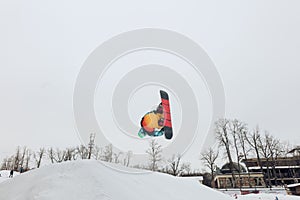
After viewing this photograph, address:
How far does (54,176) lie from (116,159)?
4088 cm

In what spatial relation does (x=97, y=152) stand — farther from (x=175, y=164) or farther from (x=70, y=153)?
(x=175, y=164)

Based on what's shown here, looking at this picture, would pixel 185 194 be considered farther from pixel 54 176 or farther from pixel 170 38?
pixel 170 38

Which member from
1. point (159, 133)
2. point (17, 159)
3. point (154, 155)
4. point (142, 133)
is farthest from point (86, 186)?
point (17, 159)

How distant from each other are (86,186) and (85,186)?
15mm

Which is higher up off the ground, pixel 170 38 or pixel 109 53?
pixel 170 38

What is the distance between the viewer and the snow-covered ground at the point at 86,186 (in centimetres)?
291

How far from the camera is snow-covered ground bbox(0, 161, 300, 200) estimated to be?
2914 mm

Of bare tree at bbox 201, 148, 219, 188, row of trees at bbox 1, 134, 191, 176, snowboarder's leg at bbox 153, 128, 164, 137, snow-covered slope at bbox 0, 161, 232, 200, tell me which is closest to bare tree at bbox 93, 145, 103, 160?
row of trees at bbox 1, 134, 191, 176

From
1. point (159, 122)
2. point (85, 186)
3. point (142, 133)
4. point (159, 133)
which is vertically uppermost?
point (159, 122)

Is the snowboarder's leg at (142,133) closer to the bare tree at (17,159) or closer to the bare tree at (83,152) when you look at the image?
the bare tree at (83,152)

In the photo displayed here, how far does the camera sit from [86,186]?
3080 millimetres

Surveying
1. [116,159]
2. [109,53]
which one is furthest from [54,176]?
[116,159]

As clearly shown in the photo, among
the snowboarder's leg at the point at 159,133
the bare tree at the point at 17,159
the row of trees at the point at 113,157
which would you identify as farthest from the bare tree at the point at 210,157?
the bare tree at the point at 17,159

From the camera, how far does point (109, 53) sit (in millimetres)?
8219
